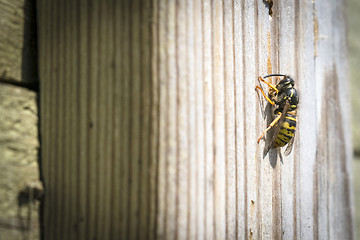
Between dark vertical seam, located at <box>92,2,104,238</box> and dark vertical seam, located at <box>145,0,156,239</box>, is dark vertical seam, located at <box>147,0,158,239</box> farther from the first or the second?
dark vertical seam, located at <box>92,2,104,238</box>

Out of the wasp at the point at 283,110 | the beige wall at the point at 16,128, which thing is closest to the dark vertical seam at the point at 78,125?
the beige wall at the point at 16,128

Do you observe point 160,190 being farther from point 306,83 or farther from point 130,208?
point 306,83

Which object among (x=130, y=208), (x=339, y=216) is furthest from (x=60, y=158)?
(x=339, y=216)

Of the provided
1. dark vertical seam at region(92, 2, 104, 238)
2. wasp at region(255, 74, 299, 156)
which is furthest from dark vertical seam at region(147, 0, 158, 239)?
wasp at region(255, 74, 299, 156)

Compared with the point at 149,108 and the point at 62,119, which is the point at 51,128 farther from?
the point at 149,108

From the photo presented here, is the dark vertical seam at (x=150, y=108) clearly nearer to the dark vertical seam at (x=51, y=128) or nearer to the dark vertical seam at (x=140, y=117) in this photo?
the dark vertical seam at (x=140, y=117)
